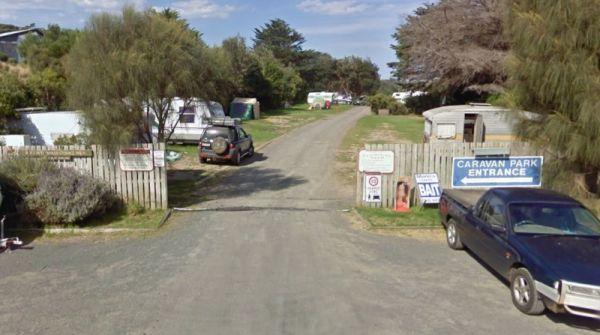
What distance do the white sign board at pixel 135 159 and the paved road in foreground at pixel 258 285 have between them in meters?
1.55

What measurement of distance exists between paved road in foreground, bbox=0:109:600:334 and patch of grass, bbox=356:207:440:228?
66cm

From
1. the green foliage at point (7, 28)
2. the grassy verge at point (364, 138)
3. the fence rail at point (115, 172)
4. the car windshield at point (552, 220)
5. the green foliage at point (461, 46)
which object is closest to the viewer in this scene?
the car windshield at point (552, 220)

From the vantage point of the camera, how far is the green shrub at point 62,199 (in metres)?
8.90

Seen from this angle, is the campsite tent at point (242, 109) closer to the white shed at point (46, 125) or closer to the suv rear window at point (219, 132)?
the white shed at point (46, 125)

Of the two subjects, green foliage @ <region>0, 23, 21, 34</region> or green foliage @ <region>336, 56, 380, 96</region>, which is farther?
green foliage @ <region>336, 56, 380, 96</region>

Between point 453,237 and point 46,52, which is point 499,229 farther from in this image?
point 46,52

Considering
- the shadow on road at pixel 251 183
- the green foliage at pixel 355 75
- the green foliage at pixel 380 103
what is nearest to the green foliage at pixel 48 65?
the shadow on road at pixel 251 183

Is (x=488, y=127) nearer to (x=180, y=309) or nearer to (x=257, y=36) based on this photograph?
(x=180, y=309)

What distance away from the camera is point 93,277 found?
22.3 ft

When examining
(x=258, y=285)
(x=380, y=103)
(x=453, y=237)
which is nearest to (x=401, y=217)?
(x=453, y=237)

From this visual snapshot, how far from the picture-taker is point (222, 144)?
57.5 ft

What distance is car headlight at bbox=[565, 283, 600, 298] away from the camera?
16.5 ft

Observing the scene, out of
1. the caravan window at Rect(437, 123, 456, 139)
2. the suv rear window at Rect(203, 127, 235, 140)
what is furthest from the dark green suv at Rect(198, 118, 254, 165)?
the caravan window at Rect(437, 123, 456, 139)

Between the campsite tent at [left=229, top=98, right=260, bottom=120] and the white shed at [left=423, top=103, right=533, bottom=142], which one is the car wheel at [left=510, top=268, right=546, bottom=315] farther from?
the campsite tent at [left=229, top=98, right=260, bottom=120]
